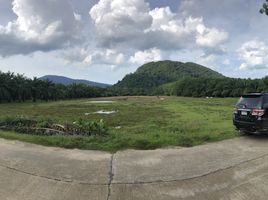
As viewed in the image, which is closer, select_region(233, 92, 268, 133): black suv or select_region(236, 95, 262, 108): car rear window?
select_region(233, 92, 268, 133): black suv

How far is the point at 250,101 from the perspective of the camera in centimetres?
1220

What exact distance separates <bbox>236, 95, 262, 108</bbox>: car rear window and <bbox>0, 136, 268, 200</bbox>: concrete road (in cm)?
219

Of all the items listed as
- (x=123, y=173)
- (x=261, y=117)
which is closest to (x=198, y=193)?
(x=123, y=173)

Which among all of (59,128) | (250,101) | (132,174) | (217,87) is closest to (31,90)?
(217,87)

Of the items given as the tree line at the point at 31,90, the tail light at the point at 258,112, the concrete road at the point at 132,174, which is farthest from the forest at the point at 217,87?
the concrete road at the point at 132,174

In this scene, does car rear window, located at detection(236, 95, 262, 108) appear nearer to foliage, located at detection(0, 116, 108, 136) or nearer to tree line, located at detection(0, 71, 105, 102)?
foliage, located at detection(0, 116, 108, 136)

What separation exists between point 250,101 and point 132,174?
6316mm

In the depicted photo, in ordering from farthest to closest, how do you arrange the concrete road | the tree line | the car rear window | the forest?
the forest → the tree line → the car rear window → the concrete road

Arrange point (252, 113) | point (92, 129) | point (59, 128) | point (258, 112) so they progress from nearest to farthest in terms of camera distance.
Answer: point (258, 112) → point (252, 113) → point (92, 129) → point (59, 128)

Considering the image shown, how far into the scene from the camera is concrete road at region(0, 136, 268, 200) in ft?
22.3

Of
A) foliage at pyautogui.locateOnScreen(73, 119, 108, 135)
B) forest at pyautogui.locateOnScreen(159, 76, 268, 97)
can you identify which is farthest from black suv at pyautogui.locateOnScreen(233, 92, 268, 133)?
forest at pyautogui.locateOnScreen(159, 76, 268, 97)

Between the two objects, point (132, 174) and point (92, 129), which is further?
point (92, 129)

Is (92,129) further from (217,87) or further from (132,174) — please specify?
(217,87)

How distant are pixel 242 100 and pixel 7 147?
8191 mm
